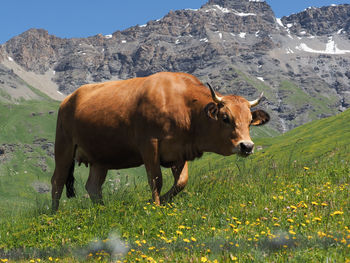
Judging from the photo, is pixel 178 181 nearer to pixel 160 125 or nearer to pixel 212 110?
pixel 160 125

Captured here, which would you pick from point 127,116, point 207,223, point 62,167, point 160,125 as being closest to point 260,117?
point 160,125

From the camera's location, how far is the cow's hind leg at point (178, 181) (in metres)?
9.66

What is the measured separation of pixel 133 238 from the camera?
7.39 m

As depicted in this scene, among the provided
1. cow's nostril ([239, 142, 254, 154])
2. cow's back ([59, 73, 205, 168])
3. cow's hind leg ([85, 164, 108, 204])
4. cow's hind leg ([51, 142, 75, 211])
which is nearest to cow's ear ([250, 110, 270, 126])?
cow's nostril ([239, 142, 254, 154])

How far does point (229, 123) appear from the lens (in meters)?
9.41

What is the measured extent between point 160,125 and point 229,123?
156cm

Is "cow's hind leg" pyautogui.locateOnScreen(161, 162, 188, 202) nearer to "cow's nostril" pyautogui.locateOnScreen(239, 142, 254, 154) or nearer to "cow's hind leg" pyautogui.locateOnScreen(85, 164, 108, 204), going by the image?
"cow's nostril" pyautogui.locateOnScreen(239, 142, 254, 154)

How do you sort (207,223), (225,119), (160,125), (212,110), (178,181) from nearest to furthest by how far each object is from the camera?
(207,223), (212,110), (225,119), (160,125), (178,181)

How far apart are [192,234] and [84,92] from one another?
21.8ft

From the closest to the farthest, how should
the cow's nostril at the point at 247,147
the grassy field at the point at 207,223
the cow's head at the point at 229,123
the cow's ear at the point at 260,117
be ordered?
the grassy field at the point at 207,223
the cow's nostril at the point at 247,147
the cow's head at the point at 229,123
the cow's ear at the point at 260,117

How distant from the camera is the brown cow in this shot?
31.0ft

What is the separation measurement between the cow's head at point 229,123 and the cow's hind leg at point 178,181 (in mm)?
863

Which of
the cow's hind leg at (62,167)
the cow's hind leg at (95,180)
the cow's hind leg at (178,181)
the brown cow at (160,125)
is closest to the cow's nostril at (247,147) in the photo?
the brown cow at (160,125)

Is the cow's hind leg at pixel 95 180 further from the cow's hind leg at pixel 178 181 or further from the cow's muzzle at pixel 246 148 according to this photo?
the cow's muzzle at pixel 246 148
